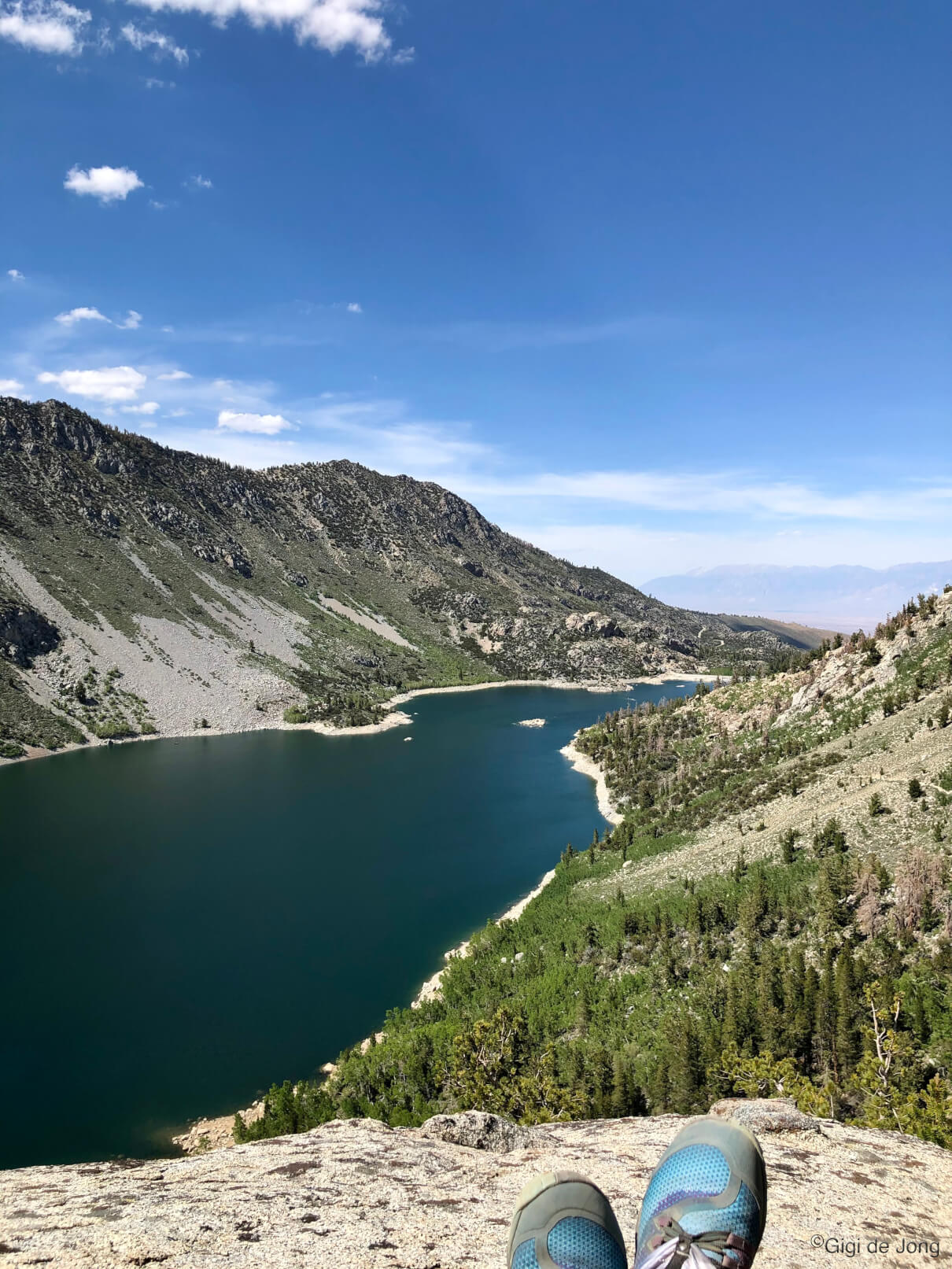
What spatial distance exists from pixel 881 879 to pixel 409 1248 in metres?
26.8

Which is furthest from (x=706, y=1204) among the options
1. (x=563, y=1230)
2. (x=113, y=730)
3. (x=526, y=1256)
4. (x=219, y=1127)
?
(x=113, y=730)

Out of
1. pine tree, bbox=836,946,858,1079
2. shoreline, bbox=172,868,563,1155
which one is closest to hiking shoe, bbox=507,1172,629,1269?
pine tree, bbox=836,946,858,1079

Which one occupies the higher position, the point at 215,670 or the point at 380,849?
the point at 215,670

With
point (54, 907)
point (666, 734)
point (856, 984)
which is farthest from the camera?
point (666, 734)

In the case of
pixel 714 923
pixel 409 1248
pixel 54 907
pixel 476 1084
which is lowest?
pixel 54 907

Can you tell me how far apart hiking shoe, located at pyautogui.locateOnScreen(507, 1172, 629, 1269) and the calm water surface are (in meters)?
29.3

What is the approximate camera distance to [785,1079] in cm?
1831

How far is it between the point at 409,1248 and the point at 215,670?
427 ft

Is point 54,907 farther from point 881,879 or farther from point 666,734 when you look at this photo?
point 666,734

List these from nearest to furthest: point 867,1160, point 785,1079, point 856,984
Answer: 1. point 867,1160
2. point 785,1079
3. point 856,984

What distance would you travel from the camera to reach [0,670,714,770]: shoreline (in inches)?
3688

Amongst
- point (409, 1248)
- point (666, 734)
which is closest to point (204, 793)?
point (666, 734)

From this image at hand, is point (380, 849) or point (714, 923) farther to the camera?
point (380, 849)

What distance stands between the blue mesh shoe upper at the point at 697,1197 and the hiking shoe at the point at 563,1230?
1.59 ft
